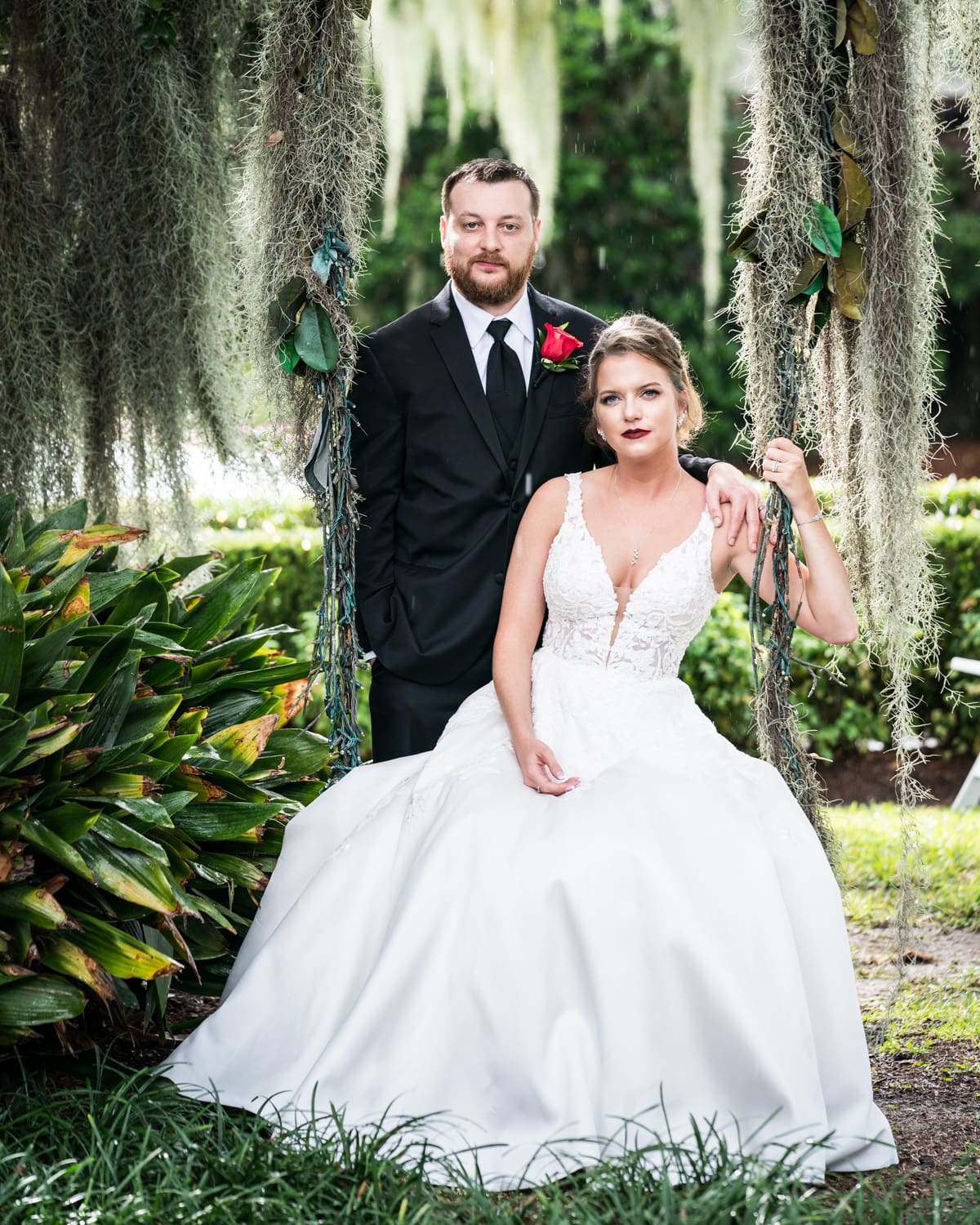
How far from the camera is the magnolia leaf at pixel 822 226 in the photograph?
2.65 metres

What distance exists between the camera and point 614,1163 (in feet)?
7.43

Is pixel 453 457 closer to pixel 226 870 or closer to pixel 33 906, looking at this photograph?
pixel 226 870

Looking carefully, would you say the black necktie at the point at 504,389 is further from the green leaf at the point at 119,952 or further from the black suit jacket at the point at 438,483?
the green leaf at the point at 119,952

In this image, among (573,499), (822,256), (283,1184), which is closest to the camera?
(283,1184)

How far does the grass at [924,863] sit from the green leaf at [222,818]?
1.95 metres

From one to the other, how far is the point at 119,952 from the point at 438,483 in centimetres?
133

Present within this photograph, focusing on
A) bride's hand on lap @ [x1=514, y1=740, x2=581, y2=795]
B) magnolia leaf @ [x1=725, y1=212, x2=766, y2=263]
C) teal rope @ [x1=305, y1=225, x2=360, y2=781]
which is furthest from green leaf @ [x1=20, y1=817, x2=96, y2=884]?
magnolia leaf @ [x1=725, y1=212, x2=766, y2=263]

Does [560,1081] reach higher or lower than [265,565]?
lower

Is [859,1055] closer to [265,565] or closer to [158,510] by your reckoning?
[158,510]

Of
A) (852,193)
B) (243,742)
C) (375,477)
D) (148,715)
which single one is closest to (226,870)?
(243,742)

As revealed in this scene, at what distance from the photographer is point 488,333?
3.26m

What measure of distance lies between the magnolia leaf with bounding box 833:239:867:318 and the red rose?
68 cm

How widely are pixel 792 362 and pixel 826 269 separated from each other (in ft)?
0.74

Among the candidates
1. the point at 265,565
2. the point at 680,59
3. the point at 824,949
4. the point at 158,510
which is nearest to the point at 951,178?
the point at 680,59
